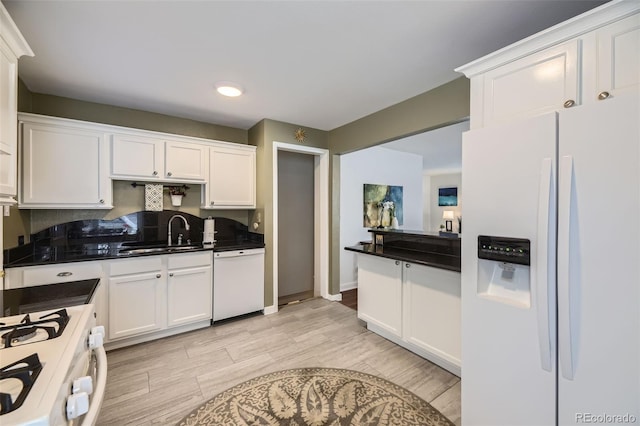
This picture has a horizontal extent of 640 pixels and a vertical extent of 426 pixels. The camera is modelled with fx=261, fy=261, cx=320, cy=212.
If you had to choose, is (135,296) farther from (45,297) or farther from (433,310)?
(433,310)

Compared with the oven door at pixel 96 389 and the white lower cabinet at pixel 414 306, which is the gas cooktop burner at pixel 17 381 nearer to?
the oven door at pixel 96 389

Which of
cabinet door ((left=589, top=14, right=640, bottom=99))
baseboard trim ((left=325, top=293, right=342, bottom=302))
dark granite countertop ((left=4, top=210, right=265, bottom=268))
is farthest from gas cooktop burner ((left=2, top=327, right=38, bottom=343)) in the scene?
baseboard trim ((left=325, top=293, right=342, bottom=302))

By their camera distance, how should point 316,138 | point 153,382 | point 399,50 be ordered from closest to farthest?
point 399,50 → point 153,382 → point 316,138

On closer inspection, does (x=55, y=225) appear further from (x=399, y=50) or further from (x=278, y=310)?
(x=399, y=50)

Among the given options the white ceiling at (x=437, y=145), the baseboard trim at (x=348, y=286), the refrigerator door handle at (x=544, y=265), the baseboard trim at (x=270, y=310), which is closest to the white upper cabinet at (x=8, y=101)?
the baseboard trim at (x=270, y=310)

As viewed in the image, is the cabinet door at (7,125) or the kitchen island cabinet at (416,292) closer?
the cabinet door at (7,125)

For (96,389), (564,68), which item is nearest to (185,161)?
(96,389)

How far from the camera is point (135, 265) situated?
2502mm

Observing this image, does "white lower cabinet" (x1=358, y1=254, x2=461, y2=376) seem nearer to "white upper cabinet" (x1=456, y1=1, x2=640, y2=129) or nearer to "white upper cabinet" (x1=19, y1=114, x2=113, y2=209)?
"white upper cabinet" (x1=456, y1=1, x2=640, y2=129)

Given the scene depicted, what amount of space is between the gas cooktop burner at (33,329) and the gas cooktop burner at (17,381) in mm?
190

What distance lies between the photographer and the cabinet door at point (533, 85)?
4.19ft

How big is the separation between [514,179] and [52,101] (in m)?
4.00

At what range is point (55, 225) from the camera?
2.60 m

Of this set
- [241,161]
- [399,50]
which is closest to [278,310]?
[241,161]
